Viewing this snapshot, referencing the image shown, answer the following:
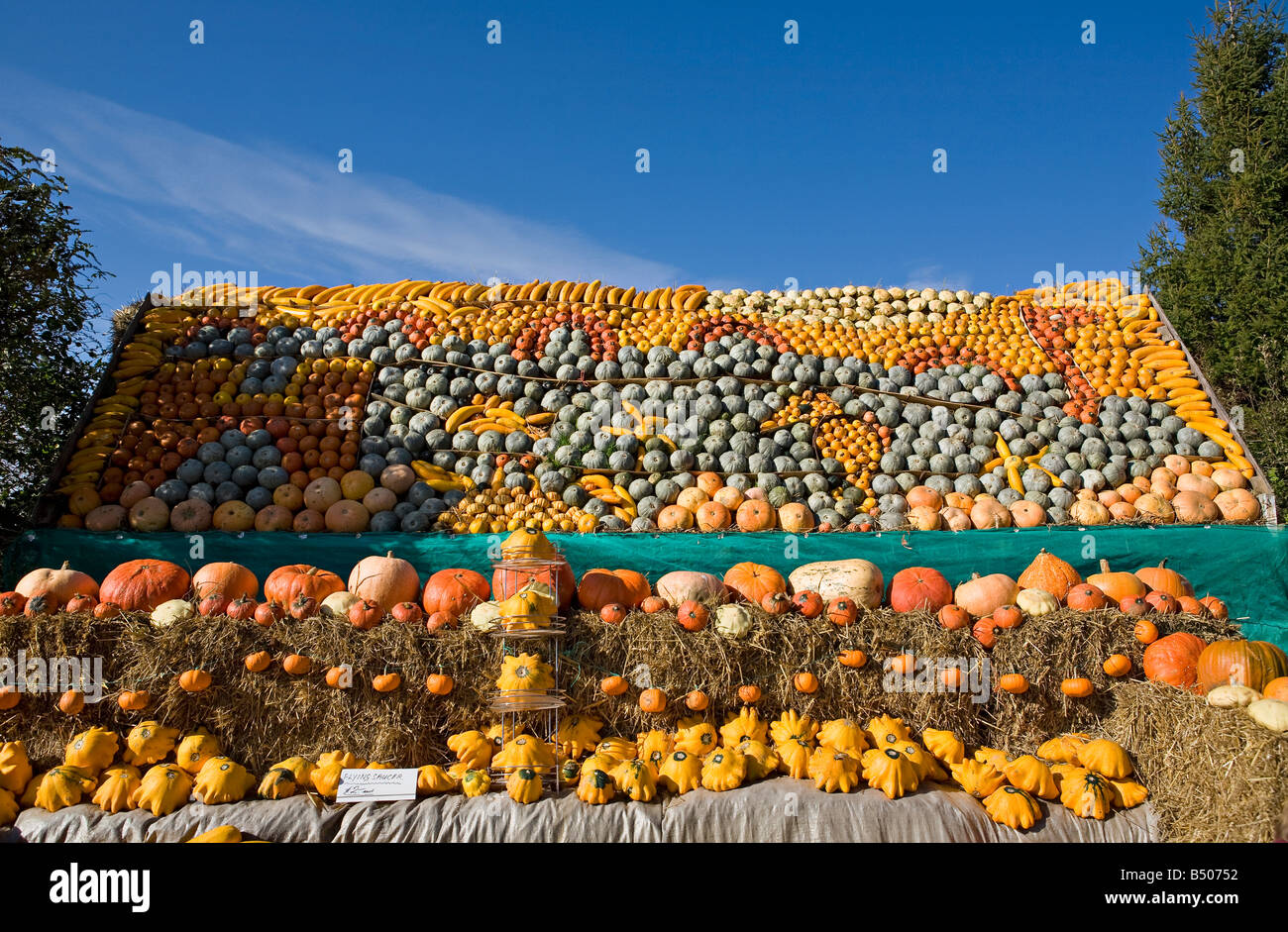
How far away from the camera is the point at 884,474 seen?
8.47m

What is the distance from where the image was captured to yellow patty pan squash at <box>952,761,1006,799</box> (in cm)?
387

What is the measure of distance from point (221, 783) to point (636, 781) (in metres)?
1.95

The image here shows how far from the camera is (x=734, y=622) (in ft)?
14.5

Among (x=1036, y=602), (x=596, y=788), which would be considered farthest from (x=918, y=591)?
(x=596, y=788)

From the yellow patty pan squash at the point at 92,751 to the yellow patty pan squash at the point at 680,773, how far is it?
2781 millimetres

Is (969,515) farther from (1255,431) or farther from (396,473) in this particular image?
(1255,431)

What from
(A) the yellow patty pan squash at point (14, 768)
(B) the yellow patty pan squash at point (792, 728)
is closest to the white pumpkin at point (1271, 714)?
(B) the yellow patty pan squash at point (792, 728)

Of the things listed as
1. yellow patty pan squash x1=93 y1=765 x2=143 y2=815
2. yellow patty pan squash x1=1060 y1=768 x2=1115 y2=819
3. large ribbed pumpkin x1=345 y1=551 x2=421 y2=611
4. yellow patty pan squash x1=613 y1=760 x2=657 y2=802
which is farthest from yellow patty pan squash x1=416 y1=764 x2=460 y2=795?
yellow patty pan squash x1=1060 y1=768 x2=1115 y2=819

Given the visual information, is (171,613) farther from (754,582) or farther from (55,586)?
(754,582)

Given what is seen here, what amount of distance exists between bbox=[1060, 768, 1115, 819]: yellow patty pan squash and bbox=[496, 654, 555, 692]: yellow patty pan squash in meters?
2.53

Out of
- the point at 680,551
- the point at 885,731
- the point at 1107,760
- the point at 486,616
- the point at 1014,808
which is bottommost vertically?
the point at 1014,808

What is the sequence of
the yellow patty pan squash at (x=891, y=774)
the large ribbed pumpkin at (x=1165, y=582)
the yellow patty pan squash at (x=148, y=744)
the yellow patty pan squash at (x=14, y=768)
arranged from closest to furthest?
the yellow patty pan squash at (x=891, y=774), the yellow patty pan squash at (x=14, y=768), the yellow patty pan squash at (x=148, y=744), the large ribbed pumpkin at (x=1165, y=582)

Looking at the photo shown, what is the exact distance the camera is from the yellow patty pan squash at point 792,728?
4.22m

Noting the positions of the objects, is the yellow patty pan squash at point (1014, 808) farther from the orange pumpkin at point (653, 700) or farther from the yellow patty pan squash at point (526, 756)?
the yellow patty pan squash at point (526, 756)
